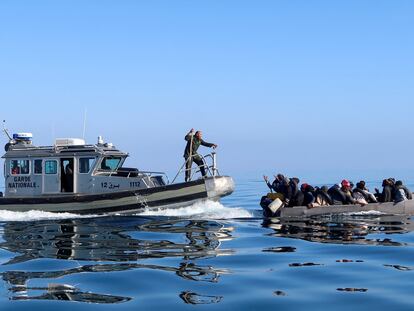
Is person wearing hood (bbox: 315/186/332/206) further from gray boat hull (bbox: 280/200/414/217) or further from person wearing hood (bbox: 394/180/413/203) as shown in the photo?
person wearing hood (bbox: 394/180/413/203)

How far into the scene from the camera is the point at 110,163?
23.8m

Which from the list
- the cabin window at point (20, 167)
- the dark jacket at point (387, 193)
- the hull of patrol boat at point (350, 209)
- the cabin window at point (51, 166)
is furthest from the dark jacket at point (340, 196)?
the cabin window at point (20, 167)

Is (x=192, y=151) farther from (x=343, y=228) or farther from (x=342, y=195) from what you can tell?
(x=343, y=228)

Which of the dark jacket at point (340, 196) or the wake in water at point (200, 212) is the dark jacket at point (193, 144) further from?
the dark jacket at point (340, 196)

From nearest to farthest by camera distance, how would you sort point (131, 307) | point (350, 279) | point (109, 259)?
point (131, 307), point (350, 279), point (109, 259)

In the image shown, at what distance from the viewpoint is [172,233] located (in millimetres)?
18062

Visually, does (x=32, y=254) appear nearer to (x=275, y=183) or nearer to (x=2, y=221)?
(x=2, y=221)

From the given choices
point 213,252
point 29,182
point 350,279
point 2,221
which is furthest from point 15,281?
point 29,182

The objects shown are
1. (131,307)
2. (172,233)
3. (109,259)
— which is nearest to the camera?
(131,307)

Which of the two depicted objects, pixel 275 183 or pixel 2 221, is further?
pixel 275 183

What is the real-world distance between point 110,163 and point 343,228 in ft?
31.2

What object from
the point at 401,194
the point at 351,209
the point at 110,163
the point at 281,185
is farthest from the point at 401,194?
the point at 110,163

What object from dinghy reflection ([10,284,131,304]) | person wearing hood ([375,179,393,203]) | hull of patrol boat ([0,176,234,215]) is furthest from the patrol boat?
dinghy reflection ([10,284,131,304])

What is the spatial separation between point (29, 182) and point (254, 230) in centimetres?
988
